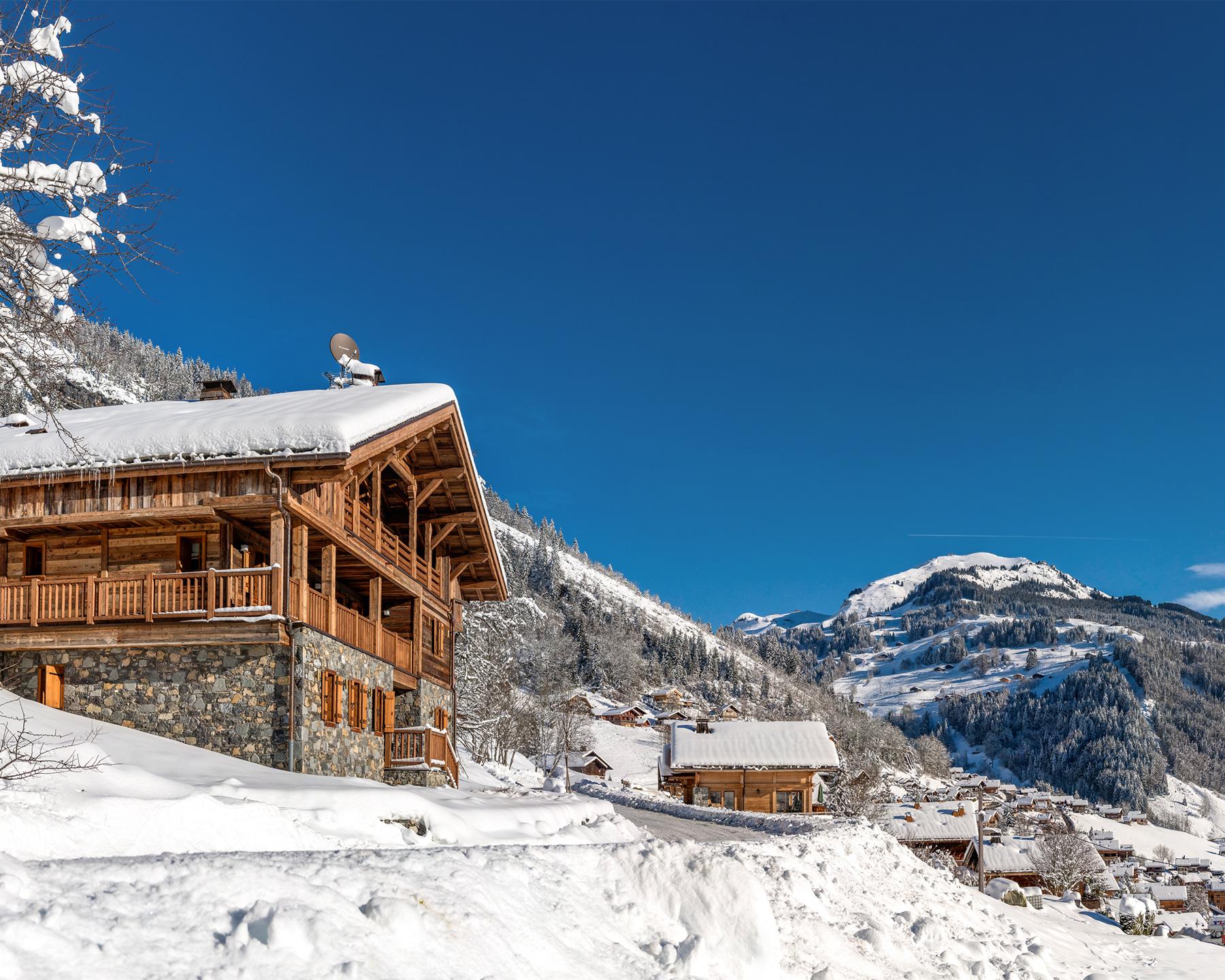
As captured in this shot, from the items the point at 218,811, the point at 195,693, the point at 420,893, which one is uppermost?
the point at 195,693

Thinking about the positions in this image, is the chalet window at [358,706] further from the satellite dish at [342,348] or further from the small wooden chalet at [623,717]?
the small wooden chalet at [623,717]

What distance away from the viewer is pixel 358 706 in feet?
62.5

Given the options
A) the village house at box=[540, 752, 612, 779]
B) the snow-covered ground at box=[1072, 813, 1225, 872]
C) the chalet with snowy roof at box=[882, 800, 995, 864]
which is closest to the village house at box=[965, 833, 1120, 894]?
the chalet with snowy roof at box=[882, 800, 995, 864]

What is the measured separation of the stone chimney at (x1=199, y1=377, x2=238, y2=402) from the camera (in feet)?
76.7

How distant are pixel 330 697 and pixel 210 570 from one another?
291cm

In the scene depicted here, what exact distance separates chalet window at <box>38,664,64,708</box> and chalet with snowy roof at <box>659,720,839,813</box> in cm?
3177

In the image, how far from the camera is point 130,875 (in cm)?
575

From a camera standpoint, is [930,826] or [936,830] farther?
[930,826]

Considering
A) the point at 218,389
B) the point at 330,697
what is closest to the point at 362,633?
the point at 330,697

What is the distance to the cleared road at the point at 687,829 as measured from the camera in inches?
750

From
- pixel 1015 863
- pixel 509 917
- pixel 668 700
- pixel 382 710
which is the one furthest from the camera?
pixel 668 700

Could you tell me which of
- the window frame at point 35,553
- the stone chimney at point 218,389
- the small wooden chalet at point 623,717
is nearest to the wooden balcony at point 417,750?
the window frame at point 35,553

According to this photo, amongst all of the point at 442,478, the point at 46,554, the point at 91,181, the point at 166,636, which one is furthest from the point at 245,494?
the point at 91,181

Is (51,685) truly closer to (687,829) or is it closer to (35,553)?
(35,553)
